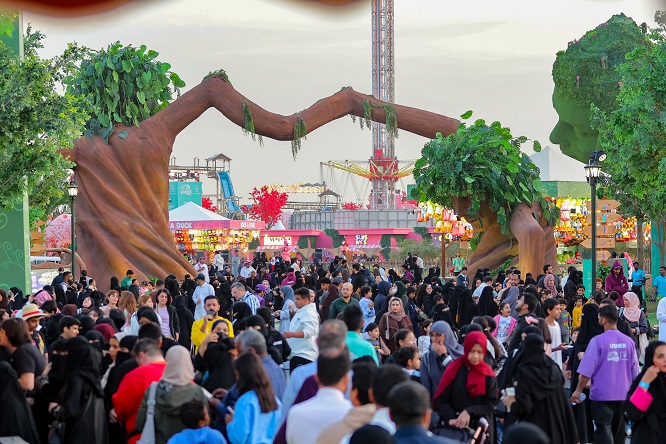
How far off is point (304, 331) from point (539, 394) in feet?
11.1

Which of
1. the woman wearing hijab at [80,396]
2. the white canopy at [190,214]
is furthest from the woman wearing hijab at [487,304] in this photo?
the white canopy at [190,214]

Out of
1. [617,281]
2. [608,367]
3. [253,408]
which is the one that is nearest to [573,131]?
[617,281]

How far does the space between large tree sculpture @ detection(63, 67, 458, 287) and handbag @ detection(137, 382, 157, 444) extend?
71.1 ft

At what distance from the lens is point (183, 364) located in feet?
24.2

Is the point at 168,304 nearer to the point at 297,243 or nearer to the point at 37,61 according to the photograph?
the point at 37,61

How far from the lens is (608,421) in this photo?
995cm

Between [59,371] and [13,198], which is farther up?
[13,198]

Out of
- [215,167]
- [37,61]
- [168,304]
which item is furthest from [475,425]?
[215,167]

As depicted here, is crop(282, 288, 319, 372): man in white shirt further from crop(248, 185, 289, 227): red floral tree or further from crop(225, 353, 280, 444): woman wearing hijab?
crop(248, 185, 289, 227): red floral tree

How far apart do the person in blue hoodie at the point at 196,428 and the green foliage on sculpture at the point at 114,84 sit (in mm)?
23163

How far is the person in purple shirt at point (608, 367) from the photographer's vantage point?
31.8 feet

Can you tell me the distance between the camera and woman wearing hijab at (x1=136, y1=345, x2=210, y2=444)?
24.2 ft

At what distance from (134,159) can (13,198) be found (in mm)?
10592

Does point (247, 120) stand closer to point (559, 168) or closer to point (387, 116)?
point (387, 116)
